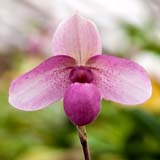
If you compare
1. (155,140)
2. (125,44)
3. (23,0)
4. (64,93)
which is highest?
(64,93)

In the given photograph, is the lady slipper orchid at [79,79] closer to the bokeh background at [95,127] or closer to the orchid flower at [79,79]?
the orchid flower at [79,79]

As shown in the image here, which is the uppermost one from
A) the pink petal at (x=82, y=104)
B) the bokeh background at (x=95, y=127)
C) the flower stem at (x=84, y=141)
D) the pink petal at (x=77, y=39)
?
the pink petal at (x=77, y=39)

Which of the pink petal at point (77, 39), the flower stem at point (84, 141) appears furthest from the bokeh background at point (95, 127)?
the flower stem at point (84, 141)

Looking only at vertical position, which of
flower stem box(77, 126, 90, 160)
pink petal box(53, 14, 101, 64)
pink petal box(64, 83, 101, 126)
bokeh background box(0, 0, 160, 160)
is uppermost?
pink petal box(53, 14, 101, 64)

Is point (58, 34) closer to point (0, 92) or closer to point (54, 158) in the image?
point (54, 158)

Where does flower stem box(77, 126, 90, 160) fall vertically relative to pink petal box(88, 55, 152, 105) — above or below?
A: below

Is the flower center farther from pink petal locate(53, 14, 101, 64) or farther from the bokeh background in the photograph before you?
the bokeh background

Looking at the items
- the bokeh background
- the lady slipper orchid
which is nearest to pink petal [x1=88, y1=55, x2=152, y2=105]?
the lady slipper orchid

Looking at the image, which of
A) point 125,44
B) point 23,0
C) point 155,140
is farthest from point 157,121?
point 23,0
